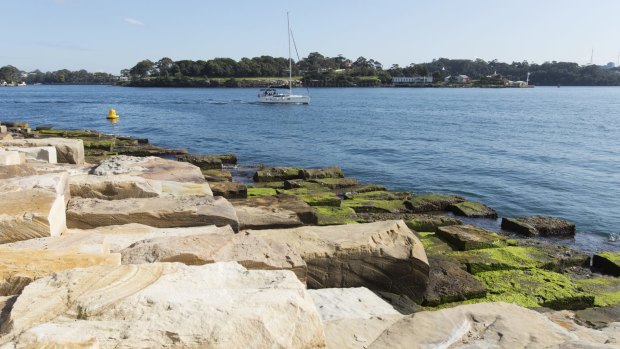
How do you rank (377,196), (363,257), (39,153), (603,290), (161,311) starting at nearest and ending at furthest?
(161,311)
(363,257)
(603,290)
(39,153)
(377,196)

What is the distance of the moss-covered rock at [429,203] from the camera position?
12.9 meters

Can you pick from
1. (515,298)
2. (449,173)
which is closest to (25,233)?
(515,298)

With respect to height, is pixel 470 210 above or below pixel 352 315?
below

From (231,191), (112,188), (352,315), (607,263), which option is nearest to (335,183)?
(231,191)

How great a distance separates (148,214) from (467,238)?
5.90 metres

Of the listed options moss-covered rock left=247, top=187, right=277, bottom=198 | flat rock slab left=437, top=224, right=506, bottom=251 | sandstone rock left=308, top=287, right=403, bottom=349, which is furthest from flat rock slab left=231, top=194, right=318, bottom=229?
moss-covered rock left=247, top=187, right=277, bottom=198

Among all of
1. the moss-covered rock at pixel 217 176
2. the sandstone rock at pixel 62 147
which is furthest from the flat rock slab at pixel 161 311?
the moss-covered rock at pixel 217 176

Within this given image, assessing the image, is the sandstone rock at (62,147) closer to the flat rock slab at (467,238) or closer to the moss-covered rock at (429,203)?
the moss-covered rock at (429,203)

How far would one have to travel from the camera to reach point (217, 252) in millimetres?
4461

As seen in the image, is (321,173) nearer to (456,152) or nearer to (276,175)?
(276,175)

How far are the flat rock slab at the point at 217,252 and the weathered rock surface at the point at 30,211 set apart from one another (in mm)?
968

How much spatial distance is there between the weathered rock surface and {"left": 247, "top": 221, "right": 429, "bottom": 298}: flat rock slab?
203 centimetres

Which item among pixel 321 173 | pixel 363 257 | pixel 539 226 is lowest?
pixel 539 226

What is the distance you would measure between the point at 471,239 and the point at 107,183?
21.0ft
